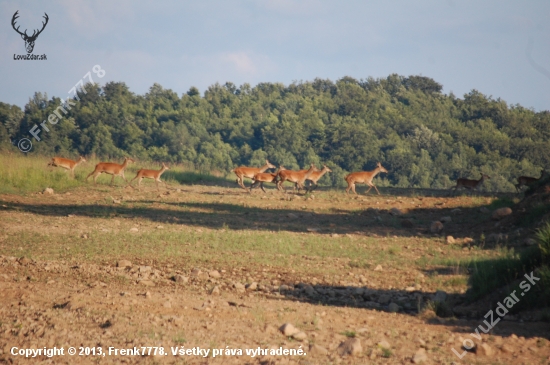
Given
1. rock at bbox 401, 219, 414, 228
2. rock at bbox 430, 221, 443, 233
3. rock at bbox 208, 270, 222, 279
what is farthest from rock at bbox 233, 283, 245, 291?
rock at bbox 401, 219, 414, 228

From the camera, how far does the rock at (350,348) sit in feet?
20.1

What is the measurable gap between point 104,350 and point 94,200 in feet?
46.0

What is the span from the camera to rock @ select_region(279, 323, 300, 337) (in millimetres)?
6621

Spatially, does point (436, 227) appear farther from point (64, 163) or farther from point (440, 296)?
point (64, 163)

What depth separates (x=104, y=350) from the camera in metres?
6.26

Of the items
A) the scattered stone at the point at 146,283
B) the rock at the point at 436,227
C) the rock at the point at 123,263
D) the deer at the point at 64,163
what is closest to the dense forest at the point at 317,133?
the deer at the point at 64,163

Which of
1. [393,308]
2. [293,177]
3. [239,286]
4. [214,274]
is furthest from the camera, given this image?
[293,177]

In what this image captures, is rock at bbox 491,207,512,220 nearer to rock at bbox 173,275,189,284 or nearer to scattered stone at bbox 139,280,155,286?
rock at bbox 173,275,189,284

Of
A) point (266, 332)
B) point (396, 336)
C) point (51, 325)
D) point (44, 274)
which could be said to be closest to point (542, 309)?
point (396, 336)

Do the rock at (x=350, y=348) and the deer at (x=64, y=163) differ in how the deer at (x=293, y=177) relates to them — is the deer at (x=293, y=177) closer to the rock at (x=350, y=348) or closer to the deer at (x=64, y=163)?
the deer at (x=64, y=163)

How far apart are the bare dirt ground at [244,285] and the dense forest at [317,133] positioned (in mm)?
24622

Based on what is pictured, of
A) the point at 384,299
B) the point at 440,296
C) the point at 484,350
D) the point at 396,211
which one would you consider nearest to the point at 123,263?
the point at 384,299

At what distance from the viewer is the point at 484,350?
6.18 m

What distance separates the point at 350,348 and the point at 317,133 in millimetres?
47390
